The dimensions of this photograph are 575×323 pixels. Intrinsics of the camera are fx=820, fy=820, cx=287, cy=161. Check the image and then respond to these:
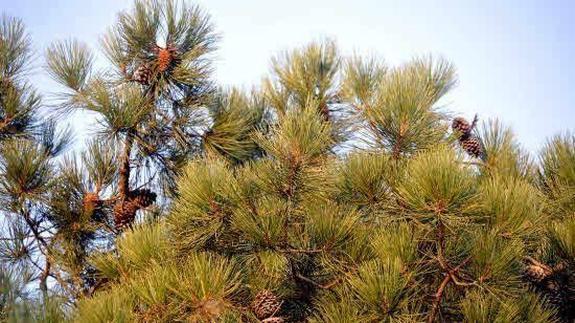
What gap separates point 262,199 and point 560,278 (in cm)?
107

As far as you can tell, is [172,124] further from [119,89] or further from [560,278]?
[560,278]

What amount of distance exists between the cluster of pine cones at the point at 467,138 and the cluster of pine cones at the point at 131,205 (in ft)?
3.99

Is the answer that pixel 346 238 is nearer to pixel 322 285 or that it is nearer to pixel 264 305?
pixel 322 285

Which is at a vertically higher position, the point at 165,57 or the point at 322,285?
the point at 165,57

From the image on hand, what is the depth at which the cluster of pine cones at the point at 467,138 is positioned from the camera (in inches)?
124

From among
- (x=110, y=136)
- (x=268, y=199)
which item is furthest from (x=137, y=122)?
(x=268, y=199)

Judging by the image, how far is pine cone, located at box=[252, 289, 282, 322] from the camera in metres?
2.25

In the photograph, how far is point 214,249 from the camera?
2.59m

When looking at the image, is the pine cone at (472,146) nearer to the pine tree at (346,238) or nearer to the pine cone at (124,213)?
the pine tree at (346,238)

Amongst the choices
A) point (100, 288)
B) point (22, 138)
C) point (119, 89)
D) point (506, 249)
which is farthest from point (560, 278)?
point (22, 138)

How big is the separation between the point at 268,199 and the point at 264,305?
0.30m

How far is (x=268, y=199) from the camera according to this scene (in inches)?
92.5

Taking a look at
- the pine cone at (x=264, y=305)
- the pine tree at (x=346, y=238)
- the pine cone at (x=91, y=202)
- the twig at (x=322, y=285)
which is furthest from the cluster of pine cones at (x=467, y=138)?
the pine cone at (x=91, y=202)

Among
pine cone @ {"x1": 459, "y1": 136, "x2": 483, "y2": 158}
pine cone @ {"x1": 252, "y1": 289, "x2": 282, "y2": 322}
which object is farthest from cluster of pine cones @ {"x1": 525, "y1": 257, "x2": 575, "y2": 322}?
pine cone @ {"x1": 252, "y1": 289, "x2": 282, "y2": 322}
